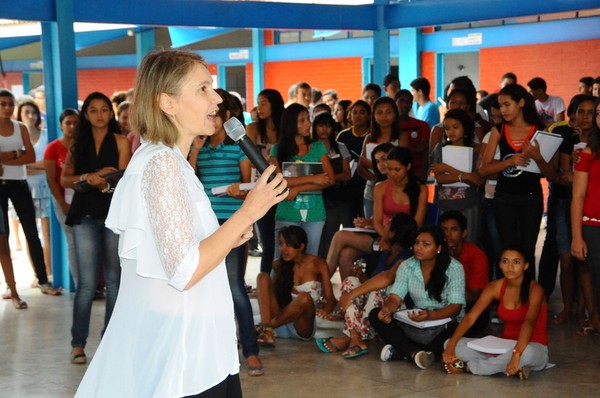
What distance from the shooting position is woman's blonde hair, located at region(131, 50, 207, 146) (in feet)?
8.11

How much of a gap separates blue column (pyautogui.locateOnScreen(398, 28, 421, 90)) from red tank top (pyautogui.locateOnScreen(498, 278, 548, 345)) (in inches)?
413

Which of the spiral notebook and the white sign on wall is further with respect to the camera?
the white sign on wall

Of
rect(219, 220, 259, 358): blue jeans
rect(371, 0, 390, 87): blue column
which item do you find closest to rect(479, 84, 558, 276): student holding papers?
rect(219, 220, 259, 358): blue jeans

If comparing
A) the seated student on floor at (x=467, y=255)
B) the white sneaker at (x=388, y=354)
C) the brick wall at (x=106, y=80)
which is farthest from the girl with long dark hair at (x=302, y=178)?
the brick wall at (x=106, y=80)

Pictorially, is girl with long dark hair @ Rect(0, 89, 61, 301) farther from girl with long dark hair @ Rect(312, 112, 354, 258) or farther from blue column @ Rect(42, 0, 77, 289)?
girl with long dark hair @ Rect(312, 112, 354, 258)

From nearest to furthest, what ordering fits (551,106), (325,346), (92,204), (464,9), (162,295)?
(162,295) < (92,204) < (325,346) < (464,9) < (551,106)

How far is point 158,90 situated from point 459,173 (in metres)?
4.58

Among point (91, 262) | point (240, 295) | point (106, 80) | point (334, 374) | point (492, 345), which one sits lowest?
point (334, 374)

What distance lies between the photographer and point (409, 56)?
16.0 m

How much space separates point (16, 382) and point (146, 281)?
10.6ft

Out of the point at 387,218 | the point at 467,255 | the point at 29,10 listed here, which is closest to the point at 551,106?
the point at 387,218

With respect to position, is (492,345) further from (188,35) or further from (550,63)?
(550,63)

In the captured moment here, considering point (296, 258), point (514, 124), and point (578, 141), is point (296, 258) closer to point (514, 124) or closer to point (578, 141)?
point (514, 124)

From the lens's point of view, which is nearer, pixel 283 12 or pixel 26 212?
pixel 26 212
